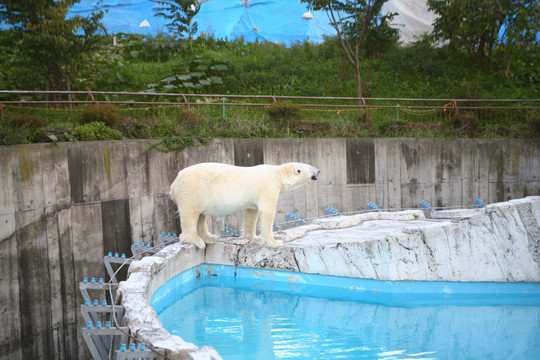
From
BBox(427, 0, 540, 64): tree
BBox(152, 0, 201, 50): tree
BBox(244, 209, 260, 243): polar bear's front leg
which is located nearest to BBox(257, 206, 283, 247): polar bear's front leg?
BBox(244, 209, 260, 243): polar bear's front leg

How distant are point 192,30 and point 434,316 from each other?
2060cm

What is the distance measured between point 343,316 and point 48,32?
12.3m

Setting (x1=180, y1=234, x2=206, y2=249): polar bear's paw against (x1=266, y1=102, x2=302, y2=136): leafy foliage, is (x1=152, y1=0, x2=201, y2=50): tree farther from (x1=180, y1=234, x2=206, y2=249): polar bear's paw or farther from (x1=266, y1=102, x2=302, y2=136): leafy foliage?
(x1=180, y1=234, x2=206, y2=249): polar bear's paw

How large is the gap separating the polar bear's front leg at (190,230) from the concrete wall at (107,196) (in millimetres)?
3146

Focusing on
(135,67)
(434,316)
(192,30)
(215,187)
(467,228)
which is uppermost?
(192,30)

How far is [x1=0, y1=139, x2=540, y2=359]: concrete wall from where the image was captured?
923 centimetres

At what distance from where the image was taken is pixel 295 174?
326 inches

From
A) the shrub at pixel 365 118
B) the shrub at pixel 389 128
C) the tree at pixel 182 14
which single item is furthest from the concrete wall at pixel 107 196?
the tree at pixel 182 14

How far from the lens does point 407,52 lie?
77.1ft

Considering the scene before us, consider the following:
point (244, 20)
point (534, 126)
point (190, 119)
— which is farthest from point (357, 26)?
point (190, 119)

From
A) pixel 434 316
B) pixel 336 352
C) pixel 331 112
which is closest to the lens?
pixel 336 352

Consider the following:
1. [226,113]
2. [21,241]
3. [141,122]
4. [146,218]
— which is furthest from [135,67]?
[21,241]

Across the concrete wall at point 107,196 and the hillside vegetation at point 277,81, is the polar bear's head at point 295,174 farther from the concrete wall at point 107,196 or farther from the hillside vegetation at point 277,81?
the hillside vegetation at point 277,81

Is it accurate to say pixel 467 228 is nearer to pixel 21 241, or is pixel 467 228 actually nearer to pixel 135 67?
pixel 21 241
